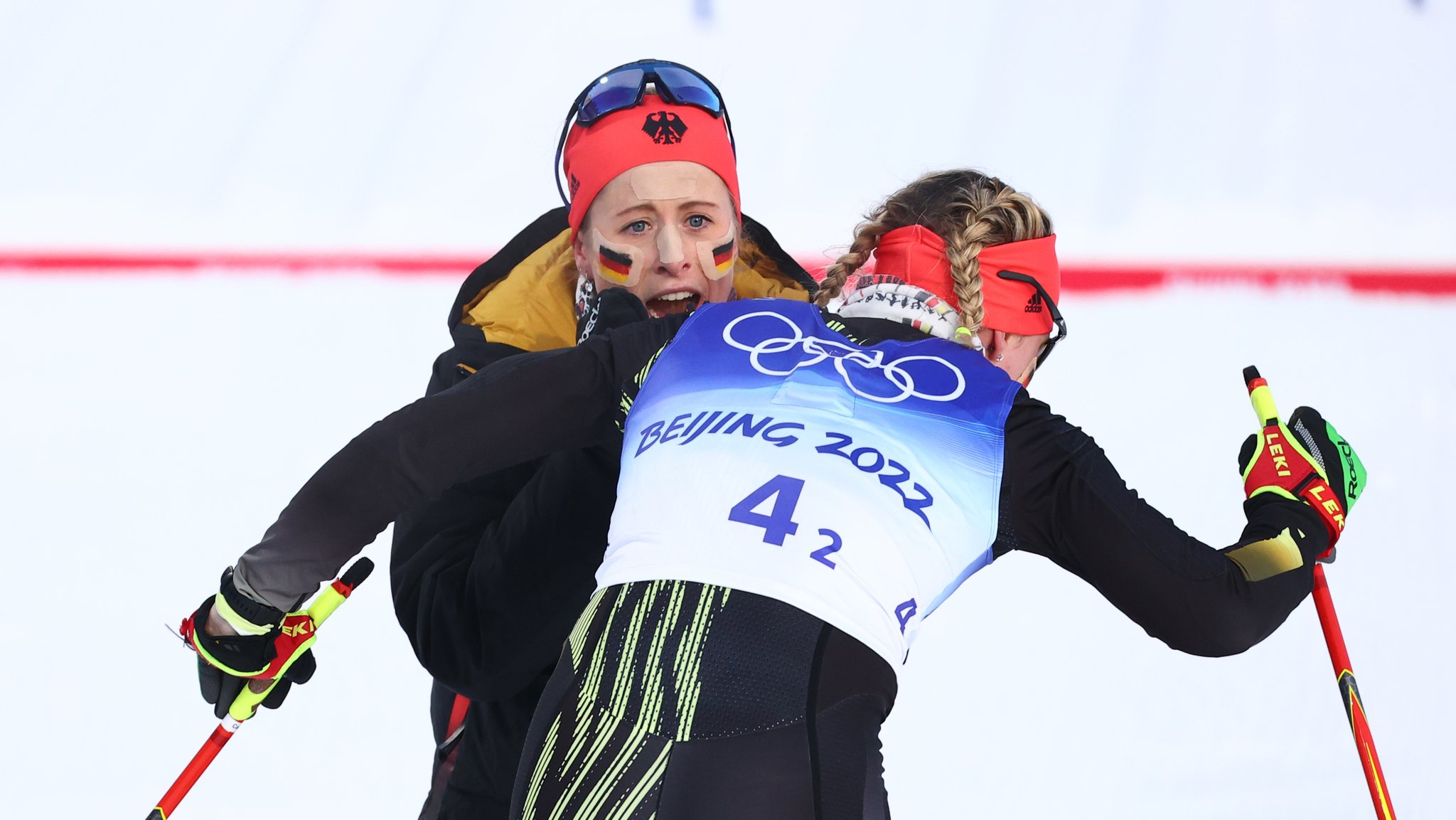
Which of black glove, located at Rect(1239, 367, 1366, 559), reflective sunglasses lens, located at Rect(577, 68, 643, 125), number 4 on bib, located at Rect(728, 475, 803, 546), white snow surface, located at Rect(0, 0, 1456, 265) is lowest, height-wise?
number 4 on bib, located at Rect(728, 475, 803, 546)

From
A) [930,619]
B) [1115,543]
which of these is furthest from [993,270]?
[930,619]

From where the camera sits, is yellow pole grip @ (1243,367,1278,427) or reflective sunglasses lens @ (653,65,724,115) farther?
reflective sunglasses lens @ (653,65,724,115)

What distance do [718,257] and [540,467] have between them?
0.43 m

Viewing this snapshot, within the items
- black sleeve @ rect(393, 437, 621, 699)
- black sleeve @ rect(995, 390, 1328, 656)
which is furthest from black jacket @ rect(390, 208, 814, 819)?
black sleeve @ rect(995, 390, 1328, 656)

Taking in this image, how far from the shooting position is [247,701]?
163 cm

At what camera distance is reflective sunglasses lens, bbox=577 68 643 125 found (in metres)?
2.10

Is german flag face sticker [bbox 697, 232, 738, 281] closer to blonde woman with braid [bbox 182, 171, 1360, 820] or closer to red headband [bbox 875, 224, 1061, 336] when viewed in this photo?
red headband [bbox 875, 224, 1061, 336]

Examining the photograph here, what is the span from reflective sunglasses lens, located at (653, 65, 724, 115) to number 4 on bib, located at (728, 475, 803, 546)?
93cm

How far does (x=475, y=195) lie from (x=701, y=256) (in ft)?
6.59

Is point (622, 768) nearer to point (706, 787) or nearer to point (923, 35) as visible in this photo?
point (706, 787)

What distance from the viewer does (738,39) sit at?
4398mm

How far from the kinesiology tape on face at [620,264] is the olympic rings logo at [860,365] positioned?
54cm

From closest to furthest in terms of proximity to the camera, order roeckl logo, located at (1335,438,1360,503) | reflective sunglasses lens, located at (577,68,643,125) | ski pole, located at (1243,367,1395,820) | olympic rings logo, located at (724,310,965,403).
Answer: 1. olympic rings logo, located at (724,310,965,403)
2. roeckl logo, located at (1335,438,1360,503)
3. ski pole, located at (1243,367,1395,820)
4. reflective sunglasses lens, located at (577,68,643,125)

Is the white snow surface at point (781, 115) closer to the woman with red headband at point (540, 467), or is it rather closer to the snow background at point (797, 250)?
the snow background at point (797, 250)
